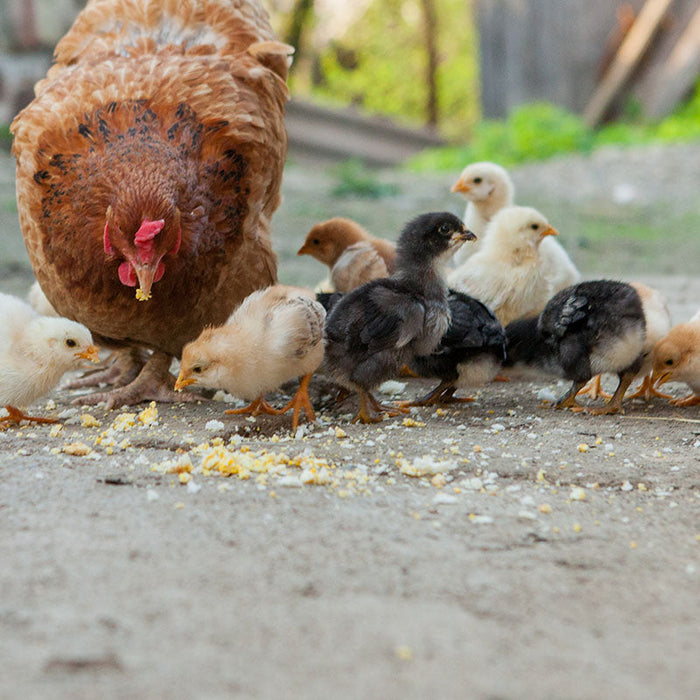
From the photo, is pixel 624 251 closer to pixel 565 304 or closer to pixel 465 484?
pixel 565 304

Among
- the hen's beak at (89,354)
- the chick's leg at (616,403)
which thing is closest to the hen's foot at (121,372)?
the hen's beak at (89,354)

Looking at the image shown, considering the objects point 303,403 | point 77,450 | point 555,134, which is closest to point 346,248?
point 303,403

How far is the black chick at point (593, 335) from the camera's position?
3514mm

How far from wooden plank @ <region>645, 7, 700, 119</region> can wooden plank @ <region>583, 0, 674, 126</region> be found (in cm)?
35

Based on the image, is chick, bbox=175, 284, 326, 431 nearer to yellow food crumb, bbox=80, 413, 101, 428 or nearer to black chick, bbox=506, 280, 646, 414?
yellow food crumb, bbox=80, 413, 101, 428

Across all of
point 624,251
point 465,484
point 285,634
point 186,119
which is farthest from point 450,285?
point 624,251

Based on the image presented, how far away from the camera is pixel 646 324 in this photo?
3.69 metres

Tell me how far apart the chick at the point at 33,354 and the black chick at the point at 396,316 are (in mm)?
981

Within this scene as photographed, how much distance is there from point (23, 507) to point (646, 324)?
259cm

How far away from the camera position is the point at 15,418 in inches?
131

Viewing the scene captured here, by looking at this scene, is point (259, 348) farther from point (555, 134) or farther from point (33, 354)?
point (555, 134)

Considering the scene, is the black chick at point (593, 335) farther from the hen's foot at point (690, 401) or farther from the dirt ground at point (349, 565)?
the dirt ground at point (349, 565)

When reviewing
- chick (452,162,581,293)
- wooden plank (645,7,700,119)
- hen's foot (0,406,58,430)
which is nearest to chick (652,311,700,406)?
chick (452,162,581,293)

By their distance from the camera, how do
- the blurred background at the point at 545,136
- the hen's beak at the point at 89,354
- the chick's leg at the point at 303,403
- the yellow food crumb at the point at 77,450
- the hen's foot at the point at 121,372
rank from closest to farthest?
the yellow food crumb at the point at 77,450
the hen's beak at the point at 89,354
the chick's leg at the point at 303,403
the hen's foot at the point at 121,372
the blurred background at the point at 545,136
